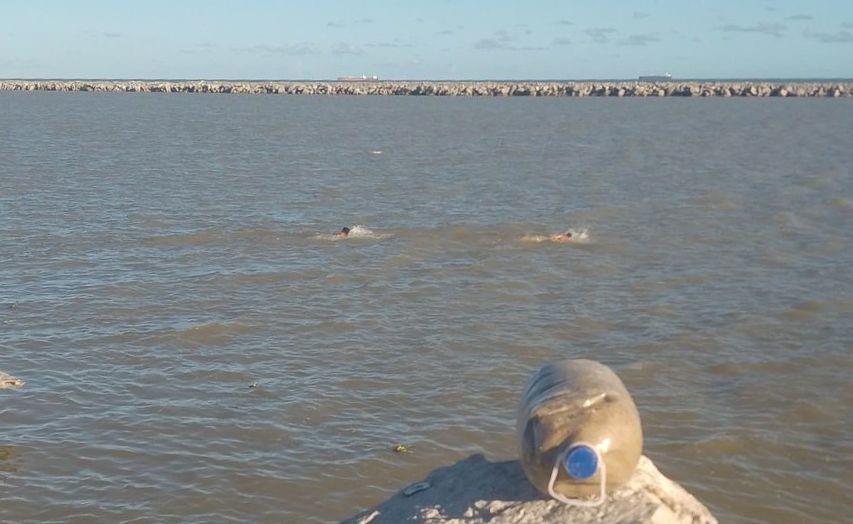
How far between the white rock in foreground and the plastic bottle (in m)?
0.13

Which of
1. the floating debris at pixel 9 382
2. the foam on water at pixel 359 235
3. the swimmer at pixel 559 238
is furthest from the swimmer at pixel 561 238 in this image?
the floating debris at pixel 9 382

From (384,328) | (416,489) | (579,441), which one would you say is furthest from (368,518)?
(384,328)

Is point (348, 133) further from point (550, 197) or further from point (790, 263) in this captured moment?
point (790, 263)

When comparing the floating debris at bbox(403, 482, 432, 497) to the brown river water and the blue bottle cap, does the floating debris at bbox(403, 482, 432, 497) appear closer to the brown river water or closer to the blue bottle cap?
the blue bottle cap

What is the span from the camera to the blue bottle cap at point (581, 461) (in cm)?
712

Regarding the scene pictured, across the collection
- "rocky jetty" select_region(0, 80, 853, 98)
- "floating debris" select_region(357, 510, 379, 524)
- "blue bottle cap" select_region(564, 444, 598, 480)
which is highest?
"rocky jetty" select_region(0, 80, 853, 98)

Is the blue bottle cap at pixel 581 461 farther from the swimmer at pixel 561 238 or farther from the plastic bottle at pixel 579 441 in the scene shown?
the swimmer at pixel 561 238

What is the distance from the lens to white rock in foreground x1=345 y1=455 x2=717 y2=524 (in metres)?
7.27

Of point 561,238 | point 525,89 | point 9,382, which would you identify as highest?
point 525,89

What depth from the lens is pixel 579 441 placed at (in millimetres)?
Result: 7203

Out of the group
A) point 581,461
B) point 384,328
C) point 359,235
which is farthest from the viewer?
point 359,235

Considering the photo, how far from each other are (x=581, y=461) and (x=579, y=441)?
0.16 metres

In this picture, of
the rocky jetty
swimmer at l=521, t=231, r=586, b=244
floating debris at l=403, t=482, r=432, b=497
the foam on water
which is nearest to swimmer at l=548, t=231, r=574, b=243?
swimmer at l=521, t=231, r=586, b=244

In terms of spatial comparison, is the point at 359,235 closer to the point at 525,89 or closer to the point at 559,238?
the point at 559,238
